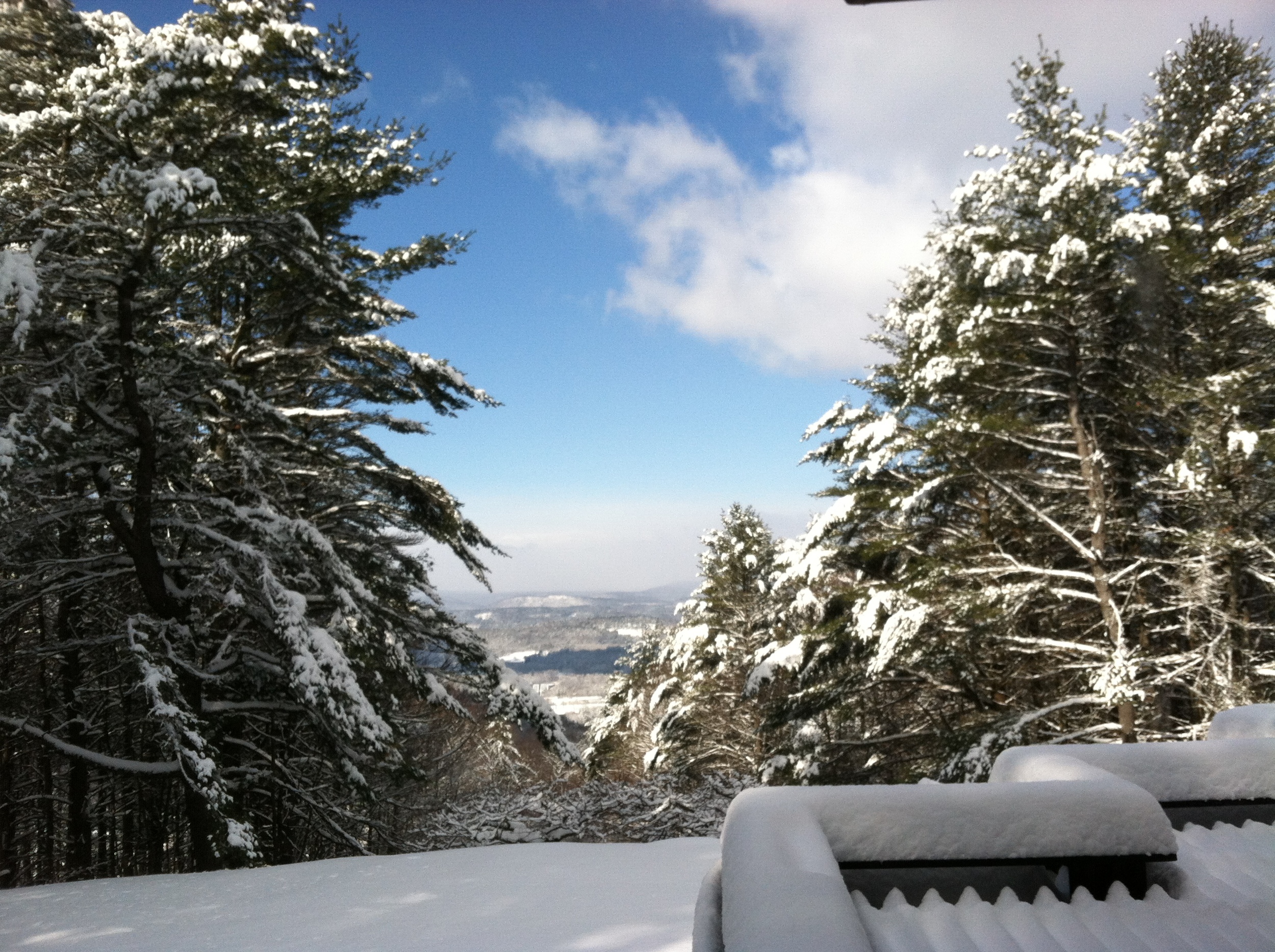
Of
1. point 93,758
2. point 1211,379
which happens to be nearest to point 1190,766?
point 1211,379

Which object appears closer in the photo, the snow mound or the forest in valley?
the snow mound

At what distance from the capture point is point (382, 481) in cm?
1045

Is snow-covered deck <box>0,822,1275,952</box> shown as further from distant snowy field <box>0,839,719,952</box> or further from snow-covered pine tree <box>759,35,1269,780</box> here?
snow-covered pine tree <box>759,35,1269,780</box>

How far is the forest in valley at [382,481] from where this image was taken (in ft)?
24.3

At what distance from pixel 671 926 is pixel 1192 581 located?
9246mm

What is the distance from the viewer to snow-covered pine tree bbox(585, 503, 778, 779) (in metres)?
18.2

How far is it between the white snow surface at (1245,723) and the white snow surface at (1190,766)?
1.56ft

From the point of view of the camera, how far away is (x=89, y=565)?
841cm

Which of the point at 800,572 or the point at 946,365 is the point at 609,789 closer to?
the point at 800,572

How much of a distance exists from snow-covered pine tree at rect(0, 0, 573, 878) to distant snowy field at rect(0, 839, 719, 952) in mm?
1440

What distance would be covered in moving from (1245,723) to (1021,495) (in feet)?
28.8

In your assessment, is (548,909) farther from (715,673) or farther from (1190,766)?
(715,673)

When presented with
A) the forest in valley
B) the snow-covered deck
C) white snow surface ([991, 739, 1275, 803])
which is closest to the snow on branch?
the forest in valley

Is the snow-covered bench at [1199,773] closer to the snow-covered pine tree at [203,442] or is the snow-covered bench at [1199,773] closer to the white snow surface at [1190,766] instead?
the white snow surface at [1190,766]
